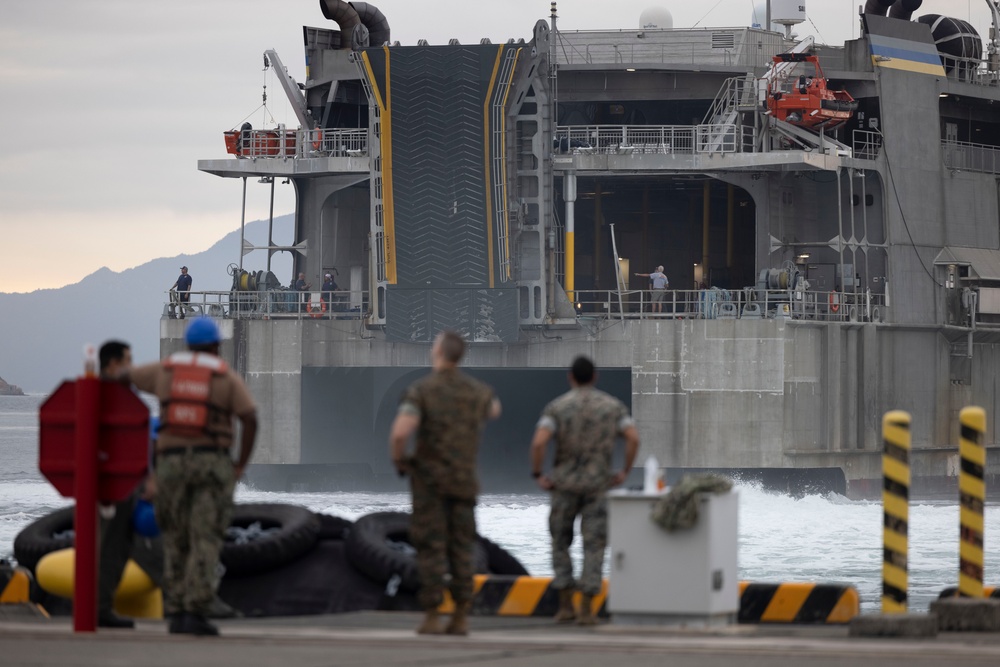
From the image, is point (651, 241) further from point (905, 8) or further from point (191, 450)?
point (191, 450)

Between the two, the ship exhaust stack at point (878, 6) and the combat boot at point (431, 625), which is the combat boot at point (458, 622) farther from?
the ship exhaust stack at point (878, 6)

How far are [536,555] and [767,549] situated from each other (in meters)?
4.21

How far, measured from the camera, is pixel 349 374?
3666 cm

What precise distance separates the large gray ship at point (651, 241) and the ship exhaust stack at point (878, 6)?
185mm

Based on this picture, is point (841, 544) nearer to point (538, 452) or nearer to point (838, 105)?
point (838, 105)

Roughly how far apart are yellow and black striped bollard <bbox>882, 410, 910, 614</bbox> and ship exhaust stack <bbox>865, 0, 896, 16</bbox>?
33382mm

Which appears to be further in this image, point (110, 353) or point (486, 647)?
point (110, 353)

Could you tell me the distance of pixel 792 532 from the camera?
3144 centimetres

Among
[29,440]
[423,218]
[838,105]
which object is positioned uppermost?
[838,105]

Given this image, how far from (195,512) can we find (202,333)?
3.18 feet

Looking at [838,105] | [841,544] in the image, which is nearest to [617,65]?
[838,105]

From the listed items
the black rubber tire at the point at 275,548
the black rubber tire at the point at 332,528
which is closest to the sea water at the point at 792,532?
the black rubber tire at the point at 332,528

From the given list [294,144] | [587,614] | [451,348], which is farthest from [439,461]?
[294,144]

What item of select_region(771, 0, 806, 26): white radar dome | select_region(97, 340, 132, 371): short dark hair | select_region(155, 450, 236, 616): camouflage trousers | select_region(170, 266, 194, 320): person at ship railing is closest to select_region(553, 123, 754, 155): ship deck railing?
select_region(771, 0, 806, 26): white radar dome
